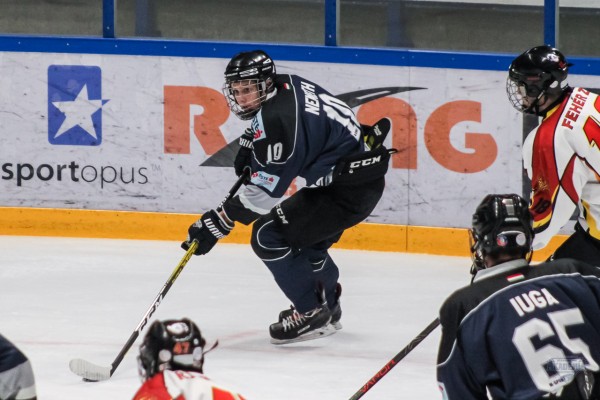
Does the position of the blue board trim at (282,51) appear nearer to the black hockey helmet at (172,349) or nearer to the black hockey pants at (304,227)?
the black hockey pants at (304,227)

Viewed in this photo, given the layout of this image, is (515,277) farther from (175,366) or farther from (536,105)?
(536,105)

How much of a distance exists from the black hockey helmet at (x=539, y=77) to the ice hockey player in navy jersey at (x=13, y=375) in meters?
1.92

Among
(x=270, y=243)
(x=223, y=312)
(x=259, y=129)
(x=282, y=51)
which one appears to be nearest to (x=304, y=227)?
(x=270, y=243)

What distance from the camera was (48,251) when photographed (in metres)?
7.18

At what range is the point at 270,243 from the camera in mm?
5359

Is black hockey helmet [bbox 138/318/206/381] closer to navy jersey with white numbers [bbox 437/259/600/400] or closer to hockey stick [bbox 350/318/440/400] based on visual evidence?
navy jersey with white numbers [bbox 437/259/600/400]

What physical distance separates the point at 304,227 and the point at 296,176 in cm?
20

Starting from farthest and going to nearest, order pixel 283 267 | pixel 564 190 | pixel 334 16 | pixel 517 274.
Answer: pixel 334 16 < pixel 283 267 < pixel 564 190 < pixel 517 274

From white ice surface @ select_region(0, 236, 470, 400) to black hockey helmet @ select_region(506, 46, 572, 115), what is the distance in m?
1.12

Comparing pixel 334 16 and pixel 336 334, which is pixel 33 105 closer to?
A: pixel 334 16

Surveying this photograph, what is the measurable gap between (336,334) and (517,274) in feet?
8.89

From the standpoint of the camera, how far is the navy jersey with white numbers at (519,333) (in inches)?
114

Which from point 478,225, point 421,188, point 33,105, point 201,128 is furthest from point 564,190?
point 33,105

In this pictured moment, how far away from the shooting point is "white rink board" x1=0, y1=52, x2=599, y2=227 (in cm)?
708
